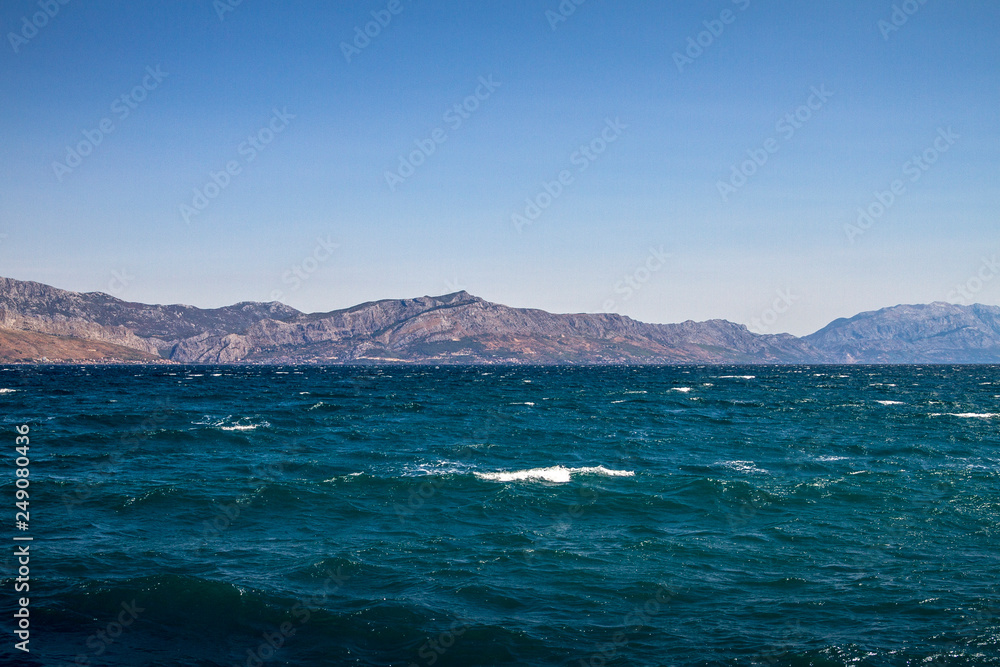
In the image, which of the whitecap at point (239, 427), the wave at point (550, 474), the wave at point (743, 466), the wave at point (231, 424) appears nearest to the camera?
the wave at point (550, 474)

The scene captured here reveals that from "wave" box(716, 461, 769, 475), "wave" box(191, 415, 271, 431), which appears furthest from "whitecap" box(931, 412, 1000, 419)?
"wave" box(191, 415, 271, 431)

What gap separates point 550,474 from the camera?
3934 centimetres

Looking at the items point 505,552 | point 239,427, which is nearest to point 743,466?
point 505,552

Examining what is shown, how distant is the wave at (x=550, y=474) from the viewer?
38.0 m

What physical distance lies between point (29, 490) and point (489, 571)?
25.9 meters

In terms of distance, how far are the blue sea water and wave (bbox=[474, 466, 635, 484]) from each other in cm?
31

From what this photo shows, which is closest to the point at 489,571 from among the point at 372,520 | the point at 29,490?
the point at 372,520

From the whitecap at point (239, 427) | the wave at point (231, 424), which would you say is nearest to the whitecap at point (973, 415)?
Result: the wave at point (231, 424)

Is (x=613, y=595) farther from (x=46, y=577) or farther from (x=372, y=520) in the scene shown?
(x=46, y=577)

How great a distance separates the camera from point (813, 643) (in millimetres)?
17062

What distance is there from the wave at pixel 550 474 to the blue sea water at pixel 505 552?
0.31 m

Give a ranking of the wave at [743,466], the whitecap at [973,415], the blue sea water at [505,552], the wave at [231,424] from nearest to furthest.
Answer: the blue sea water at [505,552], the wave at [743,466], the wave at [231,424], the whitecap at [973,415]

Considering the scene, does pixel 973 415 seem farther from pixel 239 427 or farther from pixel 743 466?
pixel 239 427

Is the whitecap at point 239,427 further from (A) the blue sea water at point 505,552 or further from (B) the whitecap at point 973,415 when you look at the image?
(B) the whitecap at point 973,415
